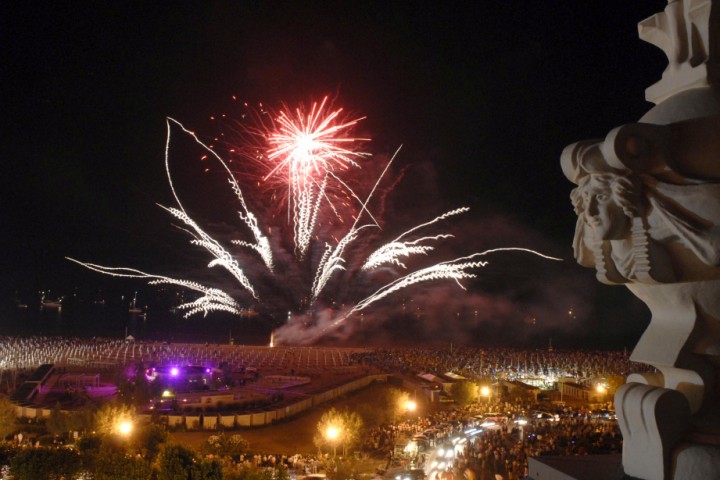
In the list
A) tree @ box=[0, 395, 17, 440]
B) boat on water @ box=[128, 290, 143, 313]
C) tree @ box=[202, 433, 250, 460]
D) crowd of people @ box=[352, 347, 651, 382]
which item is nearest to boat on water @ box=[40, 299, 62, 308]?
boat on water @ box=[128, 290, 143, 313]

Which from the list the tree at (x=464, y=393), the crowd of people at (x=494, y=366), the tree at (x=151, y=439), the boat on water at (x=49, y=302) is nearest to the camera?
the tree at (x=151, y=439)

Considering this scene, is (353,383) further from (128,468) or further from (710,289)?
(710,289)

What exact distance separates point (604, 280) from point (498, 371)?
84.9ft

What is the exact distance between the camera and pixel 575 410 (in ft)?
65.6

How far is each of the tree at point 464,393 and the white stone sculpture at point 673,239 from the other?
60.3 feet

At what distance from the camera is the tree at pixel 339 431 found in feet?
52.1

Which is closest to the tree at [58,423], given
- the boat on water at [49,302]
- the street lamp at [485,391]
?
the street lamp at [485,391]

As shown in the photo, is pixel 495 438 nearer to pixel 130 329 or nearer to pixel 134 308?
pixel 130 329

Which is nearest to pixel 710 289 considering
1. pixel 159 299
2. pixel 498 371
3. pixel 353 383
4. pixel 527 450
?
pixel 527 450

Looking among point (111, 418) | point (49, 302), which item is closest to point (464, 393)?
point (111, 418)

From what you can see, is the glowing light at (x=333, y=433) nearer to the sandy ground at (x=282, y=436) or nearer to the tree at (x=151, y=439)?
the sandy ground at (x=282, y=436)

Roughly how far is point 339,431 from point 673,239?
505 inches

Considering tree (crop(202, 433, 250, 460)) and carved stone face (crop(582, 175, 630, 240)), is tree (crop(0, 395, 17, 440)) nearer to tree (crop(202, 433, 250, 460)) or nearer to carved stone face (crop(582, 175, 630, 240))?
tree (crop(202, 433, 250, 460))

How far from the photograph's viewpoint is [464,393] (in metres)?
22.7
